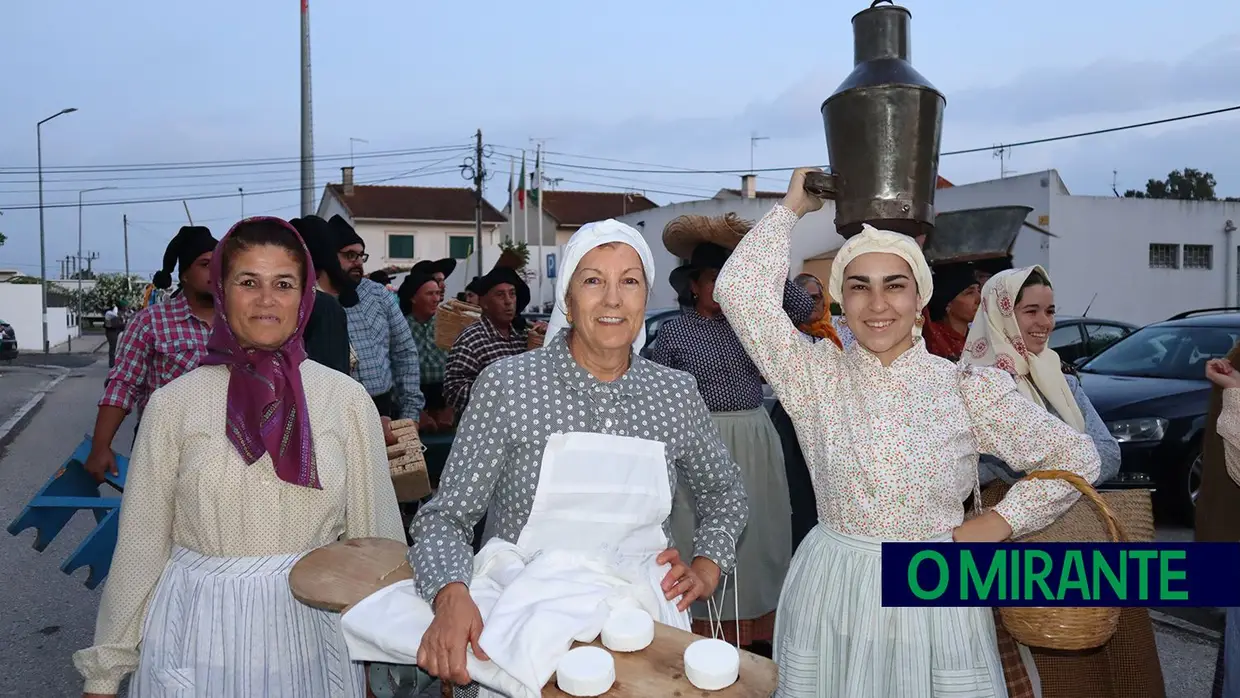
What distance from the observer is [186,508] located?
2443mm

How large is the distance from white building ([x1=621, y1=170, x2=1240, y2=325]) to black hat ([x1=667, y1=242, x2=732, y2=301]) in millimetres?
18354

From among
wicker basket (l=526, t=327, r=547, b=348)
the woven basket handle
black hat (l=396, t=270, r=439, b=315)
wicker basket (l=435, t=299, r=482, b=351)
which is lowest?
the woven basket handle

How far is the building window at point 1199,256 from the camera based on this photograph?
25453 mm

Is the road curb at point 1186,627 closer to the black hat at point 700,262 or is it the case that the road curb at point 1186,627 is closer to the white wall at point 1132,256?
the black hat at point 700,262

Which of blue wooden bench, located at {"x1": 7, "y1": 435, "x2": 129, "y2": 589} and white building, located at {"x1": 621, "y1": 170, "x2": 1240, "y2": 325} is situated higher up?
white building, located at {"x1": 621, "y1": 170, "x2": 1240, "y2": 325}

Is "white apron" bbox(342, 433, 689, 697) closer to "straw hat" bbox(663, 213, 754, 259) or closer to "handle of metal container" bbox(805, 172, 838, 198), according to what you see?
"handle of metal container" bbox(805, 172, 838, 198)

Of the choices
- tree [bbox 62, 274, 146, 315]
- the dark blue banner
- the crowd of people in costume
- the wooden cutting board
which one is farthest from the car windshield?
tree [bbox 62, 274, 146, 315]

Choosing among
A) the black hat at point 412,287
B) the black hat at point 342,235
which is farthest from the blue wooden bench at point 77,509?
the black hat at point 412,287

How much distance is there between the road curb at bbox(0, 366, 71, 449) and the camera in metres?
12.9

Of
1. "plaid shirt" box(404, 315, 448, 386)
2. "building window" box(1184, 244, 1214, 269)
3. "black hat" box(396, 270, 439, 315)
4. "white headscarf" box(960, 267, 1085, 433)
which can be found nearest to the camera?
"white headscarf" box(960, 267, 1085, 433)

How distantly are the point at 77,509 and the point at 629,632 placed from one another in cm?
312

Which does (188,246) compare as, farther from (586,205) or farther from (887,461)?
(586,205)

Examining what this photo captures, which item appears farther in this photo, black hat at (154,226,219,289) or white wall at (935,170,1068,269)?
white wall at (935,170,1068,269)

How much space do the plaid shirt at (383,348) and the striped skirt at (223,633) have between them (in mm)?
3550
